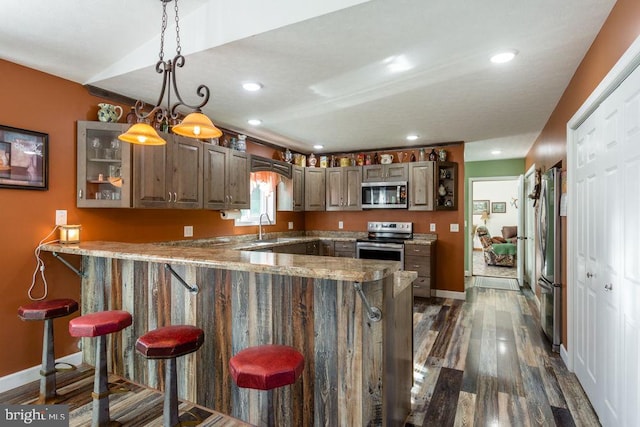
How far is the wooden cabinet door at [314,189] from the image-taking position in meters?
5.95

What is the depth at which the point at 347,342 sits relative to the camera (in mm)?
1814

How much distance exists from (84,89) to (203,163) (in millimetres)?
1225

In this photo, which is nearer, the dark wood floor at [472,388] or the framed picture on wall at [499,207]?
the dark wood floor at [472,388]

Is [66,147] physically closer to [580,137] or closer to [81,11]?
[81,11]

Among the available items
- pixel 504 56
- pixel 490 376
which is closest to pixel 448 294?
pixel 490 376

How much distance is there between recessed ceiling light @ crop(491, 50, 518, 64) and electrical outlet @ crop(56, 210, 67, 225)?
363cm

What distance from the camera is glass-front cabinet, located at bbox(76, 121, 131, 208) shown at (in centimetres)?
295

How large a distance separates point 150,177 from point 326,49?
1.99m

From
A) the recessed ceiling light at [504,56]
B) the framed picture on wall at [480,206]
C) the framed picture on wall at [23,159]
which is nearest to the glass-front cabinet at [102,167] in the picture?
the framed picture on wall at [23,159]

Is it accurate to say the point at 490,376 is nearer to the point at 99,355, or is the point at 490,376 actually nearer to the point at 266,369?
the point at 266,369

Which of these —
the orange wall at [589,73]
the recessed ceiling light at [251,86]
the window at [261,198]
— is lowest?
the window at [261,198]

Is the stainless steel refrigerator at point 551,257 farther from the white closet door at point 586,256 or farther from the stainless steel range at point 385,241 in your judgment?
the stainless steel range at point 385,241

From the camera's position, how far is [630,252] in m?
1.75

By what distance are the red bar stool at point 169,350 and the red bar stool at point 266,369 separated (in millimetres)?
402
